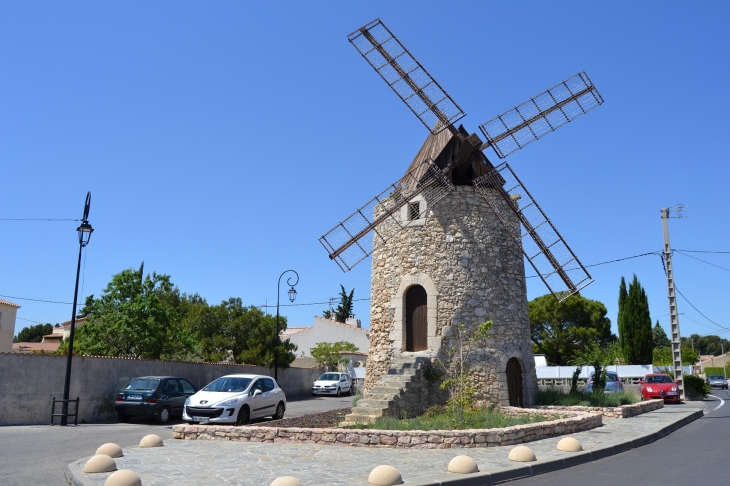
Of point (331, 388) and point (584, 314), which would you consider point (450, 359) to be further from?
point (584, 314)

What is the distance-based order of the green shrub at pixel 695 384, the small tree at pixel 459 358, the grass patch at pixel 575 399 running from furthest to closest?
the green shrub at pixel 695 384 < the grass patch at pixel 575 399 < the small tree at pixel 459 358

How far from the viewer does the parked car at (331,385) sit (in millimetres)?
29288

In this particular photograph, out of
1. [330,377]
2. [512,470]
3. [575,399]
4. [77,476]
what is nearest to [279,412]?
[575,399]

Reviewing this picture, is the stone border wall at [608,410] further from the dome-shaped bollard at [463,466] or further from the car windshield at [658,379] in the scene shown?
the car windshield at [658,379]

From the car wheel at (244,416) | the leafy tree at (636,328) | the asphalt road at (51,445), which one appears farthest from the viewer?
the leafy tree at (636,328)

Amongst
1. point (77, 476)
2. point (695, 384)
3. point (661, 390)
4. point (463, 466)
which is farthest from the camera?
point (695, 384)

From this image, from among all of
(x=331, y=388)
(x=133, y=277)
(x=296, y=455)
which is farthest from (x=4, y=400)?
(x=331, y=388)

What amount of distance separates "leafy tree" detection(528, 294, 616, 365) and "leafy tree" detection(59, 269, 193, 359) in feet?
91.4

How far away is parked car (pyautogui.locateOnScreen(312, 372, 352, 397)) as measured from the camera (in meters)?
29.3

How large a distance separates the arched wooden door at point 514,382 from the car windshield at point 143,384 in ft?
32.0

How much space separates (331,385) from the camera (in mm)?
29297

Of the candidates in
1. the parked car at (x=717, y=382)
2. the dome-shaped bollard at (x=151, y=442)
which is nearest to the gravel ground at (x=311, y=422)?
the dome-shaped bollard at (x=151, y=442)

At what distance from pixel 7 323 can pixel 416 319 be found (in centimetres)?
3331

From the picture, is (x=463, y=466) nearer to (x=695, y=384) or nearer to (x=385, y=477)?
(x=385, y=477)
